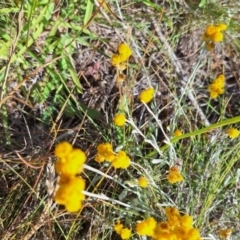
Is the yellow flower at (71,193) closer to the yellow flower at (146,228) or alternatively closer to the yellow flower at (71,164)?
the yellow flower at (71,164)

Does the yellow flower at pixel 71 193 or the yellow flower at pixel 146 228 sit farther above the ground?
the yellow flower at pixel 71 193

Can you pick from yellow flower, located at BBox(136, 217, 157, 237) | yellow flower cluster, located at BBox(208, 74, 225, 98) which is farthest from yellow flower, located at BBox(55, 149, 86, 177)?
yellow flower cluster, located at BBox(208, 74, 225, 98)

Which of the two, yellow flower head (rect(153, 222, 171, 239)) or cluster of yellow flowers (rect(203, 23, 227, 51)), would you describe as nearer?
yellow flower head (rect(153, 222, 171, 239))

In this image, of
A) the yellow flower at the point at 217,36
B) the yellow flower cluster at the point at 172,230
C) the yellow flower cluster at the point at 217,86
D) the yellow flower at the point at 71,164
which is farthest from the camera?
the yellow flower cluster at the point at 217,86

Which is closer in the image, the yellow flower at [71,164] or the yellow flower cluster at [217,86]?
the yellow flower at [71,164]

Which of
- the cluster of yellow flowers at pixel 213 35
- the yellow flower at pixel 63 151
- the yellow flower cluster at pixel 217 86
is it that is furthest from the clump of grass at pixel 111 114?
the yellow flower at pixel 63 151

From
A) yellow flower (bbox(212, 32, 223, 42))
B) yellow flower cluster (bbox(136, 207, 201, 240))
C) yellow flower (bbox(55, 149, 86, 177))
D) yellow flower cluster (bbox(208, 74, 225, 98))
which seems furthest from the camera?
yellow flower cluster (bbox(208, 74, 225, 98))

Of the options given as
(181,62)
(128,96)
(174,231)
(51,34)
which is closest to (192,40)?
(181,62)

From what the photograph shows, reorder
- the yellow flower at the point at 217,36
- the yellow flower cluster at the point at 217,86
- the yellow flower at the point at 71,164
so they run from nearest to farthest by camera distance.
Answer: the yellow flower at the point at 71,164 → the yellow flower at the point at 217,36 → the yellow flower cluster at the point at 217,86

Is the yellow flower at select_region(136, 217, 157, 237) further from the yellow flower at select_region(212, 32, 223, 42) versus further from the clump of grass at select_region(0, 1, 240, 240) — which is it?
the yellow flower at select_region(212, 32, 223, 42)

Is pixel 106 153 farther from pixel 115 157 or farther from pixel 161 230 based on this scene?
pixel 161 230

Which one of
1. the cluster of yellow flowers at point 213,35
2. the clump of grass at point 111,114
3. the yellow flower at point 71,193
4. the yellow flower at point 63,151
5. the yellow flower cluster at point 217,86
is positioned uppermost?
the cluster of yellow flowers at point 213,35
